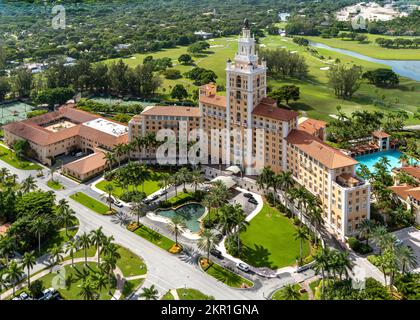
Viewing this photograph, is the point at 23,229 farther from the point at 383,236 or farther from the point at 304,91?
the point at 304,91

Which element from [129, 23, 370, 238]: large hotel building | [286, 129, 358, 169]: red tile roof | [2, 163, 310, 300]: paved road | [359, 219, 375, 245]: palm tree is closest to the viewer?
[2, 163, 310, 300]: paved road

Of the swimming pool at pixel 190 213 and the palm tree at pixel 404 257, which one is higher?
the palm tree at pixel 404 257

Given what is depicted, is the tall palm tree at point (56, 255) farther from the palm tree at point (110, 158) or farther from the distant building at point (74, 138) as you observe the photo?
the distant building at point (74, 138)

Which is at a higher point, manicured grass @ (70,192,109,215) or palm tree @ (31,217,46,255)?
palm tree @ (31,217,46,255)

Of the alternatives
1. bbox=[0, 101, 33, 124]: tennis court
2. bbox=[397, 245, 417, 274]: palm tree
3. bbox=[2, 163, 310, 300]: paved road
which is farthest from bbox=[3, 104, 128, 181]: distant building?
bbox=[397, 245, 417, 274]: palm tree

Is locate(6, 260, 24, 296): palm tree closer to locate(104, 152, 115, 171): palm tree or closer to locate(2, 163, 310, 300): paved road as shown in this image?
locate(2, 163, 310, 300): paved road

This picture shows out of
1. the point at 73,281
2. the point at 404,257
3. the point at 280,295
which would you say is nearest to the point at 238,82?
the point at 280,295

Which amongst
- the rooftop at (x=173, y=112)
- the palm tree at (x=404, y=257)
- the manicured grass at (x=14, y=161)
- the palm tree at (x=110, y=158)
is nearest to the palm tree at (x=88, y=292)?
the palm tree at (x=404, y=257)
